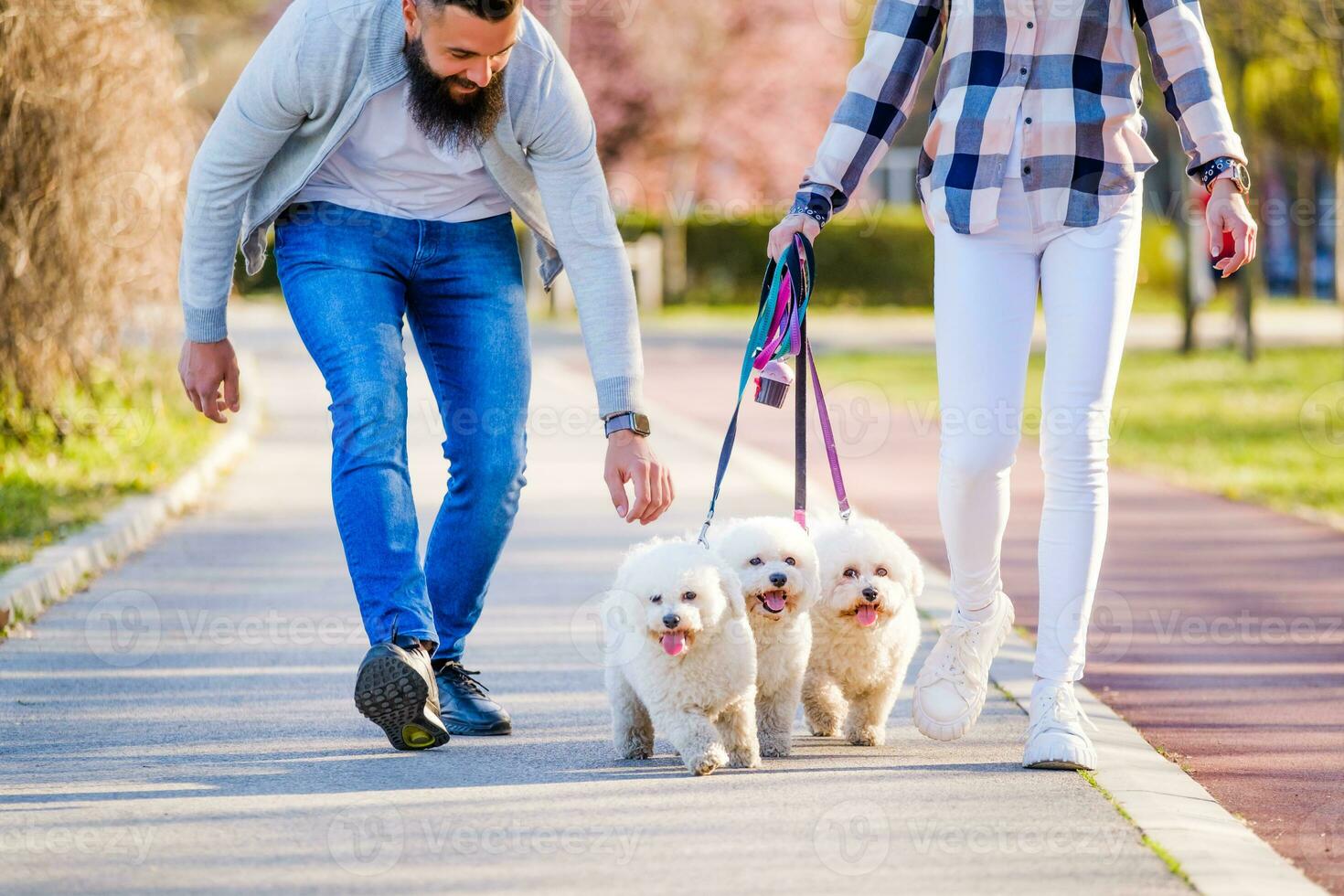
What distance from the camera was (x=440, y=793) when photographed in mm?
3936

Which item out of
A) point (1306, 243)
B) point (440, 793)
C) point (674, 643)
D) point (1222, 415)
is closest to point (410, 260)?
point (674, 643)

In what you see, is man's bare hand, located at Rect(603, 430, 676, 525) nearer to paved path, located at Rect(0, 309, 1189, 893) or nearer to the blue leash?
the blue leash

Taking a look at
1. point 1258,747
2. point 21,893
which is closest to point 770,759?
point 1258,747

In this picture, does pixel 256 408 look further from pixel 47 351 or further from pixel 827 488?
pixel 827 488

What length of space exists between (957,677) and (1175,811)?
2.35ft

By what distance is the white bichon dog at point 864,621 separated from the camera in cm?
429

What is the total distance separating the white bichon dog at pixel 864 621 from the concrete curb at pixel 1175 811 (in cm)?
35

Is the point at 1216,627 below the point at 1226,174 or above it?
below

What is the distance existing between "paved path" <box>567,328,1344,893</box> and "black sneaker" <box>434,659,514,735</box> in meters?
1.73

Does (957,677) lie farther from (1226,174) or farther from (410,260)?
(410,260)

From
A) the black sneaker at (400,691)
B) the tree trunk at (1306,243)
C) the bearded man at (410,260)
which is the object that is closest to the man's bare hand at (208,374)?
the bearded man at (410,260)

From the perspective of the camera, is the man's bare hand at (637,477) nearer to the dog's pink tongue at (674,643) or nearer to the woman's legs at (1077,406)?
the dog's pink tongue at (674,643)

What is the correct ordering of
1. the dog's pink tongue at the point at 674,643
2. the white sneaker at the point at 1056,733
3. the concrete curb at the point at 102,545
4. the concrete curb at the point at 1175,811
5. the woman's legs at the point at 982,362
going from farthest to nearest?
the concrete curb at the point at 102,545, the woman's legs at the point at 982,362, the white sneaker at the point at 1056,733, the dog's pink tongue at the point at 674,643, the concrete curb at the point at 1175,811

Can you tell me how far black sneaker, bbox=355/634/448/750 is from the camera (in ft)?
13.2
